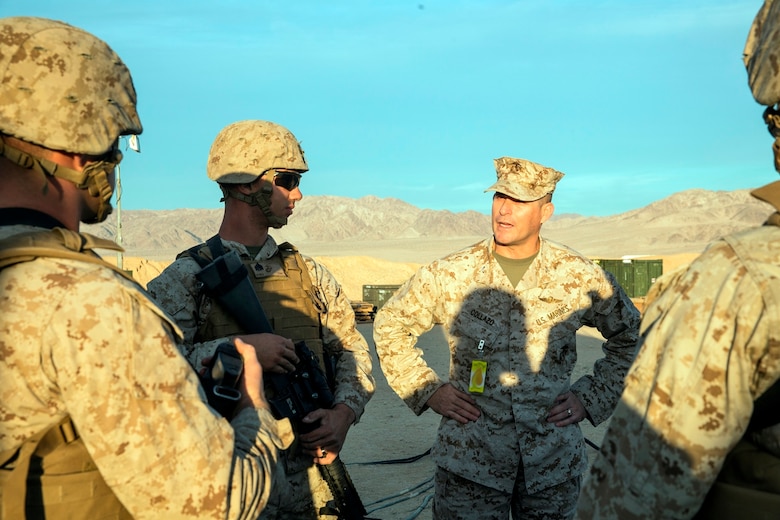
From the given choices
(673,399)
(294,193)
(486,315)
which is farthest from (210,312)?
(673,399)

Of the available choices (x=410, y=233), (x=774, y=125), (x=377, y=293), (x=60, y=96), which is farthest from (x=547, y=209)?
(x=410, y=233)

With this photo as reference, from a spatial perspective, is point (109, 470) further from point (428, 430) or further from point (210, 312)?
point (428, 430)

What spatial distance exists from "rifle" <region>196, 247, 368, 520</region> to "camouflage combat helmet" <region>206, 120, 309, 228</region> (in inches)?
19.8

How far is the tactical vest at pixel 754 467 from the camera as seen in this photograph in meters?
1.79

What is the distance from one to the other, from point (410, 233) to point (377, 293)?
5698 inches

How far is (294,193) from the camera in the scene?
168 inches

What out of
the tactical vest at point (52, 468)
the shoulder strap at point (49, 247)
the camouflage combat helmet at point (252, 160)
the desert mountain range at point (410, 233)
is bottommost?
the desert mountain range at point (410, 233)

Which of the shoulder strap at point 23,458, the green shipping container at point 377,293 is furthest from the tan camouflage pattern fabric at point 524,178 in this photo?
the green shipping container at point 377,293

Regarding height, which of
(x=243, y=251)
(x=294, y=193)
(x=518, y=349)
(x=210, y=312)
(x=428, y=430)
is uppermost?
(x=294, y=193)

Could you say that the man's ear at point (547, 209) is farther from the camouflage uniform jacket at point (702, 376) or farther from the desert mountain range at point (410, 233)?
the desert mountain range at point (410, 233)

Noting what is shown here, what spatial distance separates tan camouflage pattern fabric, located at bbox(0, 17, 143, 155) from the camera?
2.18 m

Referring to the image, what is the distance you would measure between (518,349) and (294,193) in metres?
1.43

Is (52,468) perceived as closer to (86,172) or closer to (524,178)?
(86,172)

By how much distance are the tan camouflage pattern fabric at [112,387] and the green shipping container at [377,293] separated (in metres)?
22.9
